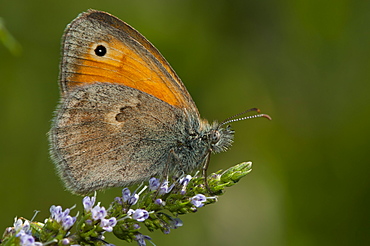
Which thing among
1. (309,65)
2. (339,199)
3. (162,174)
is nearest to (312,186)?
(339,199)

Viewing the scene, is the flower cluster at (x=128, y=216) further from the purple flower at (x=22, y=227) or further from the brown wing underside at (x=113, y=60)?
the brown wing underside at (x=113, y=60)

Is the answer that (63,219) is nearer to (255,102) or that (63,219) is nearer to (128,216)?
(128,216)

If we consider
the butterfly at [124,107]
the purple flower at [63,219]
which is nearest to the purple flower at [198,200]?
the purple flower at [63,219]

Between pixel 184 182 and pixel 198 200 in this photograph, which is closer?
pixel 198 200

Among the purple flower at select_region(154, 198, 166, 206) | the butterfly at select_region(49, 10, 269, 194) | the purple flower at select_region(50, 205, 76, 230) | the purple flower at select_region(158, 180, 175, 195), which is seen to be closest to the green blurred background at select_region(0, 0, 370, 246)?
the butterfly at select_region(49, 10, 269, 194)

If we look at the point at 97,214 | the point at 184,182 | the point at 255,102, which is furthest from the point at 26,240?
the point at 255,102
